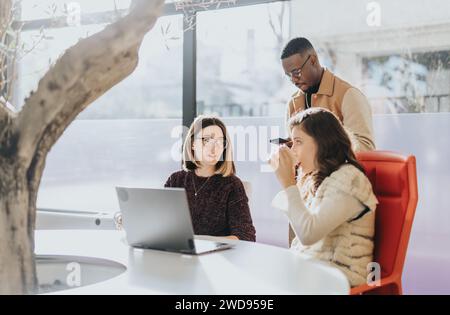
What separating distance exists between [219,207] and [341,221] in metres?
0.88

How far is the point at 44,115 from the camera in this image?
145 centimetres

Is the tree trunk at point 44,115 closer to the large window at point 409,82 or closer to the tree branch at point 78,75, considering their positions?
the tree branch at point 78,75

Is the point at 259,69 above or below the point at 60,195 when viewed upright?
above

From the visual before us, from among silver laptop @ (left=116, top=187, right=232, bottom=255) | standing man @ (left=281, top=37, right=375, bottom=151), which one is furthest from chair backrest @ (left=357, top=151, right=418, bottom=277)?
standing man @ (left=281, top=37, right=375, bottom=151)

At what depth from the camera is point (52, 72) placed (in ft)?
4.73

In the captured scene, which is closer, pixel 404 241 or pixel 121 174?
pixel 404 241

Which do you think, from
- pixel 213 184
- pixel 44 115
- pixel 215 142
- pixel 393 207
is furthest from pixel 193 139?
pixel 44 115

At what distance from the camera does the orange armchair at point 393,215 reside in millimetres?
1952

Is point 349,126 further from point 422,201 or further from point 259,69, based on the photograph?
point 259,69

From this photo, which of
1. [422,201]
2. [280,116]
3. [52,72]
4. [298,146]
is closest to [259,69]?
[280,116]

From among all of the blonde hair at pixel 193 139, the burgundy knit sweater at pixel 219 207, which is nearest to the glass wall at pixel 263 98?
the blonde hair at pixel 193 139

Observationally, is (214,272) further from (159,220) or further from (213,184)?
(213,184)

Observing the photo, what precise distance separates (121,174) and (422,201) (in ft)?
7.09
